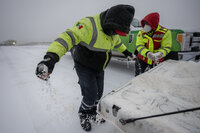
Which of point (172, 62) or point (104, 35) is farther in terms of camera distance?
point (172, 62)

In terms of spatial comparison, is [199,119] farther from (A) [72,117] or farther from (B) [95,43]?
(A) [72,117]

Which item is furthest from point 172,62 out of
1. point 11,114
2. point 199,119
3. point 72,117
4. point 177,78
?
point 11,114

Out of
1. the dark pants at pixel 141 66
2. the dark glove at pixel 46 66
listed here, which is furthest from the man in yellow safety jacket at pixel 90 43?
A: the dark pants at pixel 141 66

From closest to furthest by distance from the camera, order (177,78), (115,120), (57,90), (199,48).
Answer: (115,120) → (177,78) → (57,90) → (199,48)

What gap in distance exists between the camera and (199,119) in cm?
73

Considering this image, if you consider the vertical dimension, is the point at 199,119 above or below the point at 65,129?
above

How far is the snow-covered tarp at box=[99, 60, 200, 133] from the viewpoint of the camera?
72cm

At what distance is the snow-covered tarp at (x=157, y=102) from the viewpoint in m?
0.72

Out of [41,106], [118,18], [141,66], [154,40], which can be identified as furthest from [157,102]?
[41,106]

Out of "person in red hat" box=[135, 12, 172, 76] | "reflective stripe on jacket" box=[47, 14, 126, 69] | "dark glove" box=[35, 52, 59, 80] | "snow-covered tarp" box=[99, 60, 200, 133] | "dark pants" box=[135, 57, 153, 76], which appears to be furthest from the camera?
"dark pants" box=[135, 57, 153, 76]

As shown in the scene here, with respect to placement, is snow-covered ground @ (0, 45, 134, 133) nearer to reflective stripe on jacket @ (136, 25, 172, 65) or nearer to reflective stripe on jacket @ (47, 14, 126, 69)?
reflective stripe on jacket @ (47, 14, 126, 69)

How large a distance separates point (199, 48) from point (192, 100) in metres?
3.05

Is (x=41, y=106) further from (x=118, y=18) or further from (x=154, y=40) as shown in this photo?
(x=154, y=40)

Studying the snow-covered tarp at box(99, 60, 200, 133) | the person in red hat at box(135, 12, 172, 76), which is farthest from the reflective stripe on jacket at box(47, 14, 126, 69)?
the person in red hat at box(135, 12, 172, 76)
